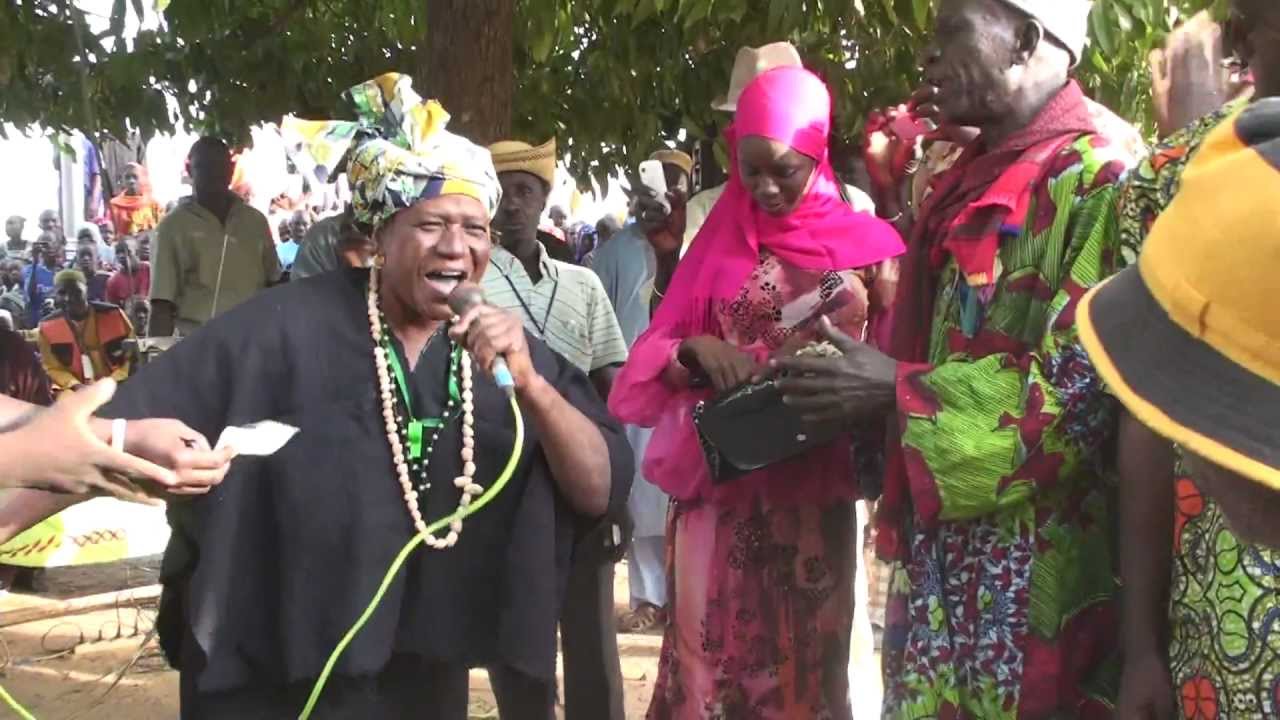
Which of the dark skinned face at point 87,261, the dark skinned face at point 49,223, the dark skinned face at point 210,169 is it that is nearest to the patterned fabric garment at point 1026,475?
the dark skinned face at point 210,169

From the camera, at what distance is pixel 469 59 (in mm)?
4652

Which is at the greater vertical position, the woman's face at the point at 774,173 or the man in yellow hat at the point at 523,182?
the woman's face at the point at 774,173

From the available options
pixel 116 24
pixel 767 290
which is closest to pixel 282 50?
pixel 116 24

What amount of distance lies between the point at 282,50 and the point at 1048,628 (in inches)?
205

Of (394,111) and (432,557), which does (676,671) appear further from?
(394,111)

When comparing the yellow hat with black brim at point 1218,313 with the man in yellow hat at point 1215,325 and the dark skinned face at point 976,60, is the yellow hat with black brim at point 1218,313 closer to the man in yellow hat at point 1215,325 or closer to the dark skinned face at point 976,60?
the man in yellow hat at point 1215,325

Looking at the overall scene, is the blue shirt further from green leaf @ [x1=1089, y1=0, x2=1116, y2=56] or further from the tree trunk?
green leaf @ [x1=1089, y1=0, x2=1116, y2=56]

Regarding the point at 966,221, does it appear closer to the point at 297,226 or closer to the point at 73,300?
the point at 73,300

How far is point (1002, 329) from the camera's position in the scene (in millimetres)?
2279

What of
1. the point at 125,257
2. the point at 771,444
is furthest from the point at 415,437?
the point at 125,257

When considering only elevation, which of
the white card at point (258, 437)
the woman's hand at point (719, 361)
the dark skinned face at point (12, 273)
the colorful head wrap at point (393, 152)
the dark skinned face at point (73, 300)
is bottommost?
the dark skinned face at point (12, 273)

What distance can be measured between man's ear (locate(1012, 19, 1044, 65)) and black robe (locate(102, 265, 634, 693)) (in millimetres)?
1080

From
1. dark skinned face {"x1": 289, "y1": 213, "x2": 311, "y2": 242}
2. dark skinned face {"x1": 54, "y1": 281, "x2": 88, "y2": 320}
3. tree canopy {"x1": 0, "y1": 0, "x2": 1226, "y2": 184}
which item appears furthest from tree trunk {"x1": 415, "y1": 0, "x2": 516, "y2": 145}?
dark skinned face {"x1": 289, "y1": 213, "x2": 311, "y2": 242}

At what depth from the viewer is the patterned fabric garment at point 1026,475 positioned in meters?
2.16
